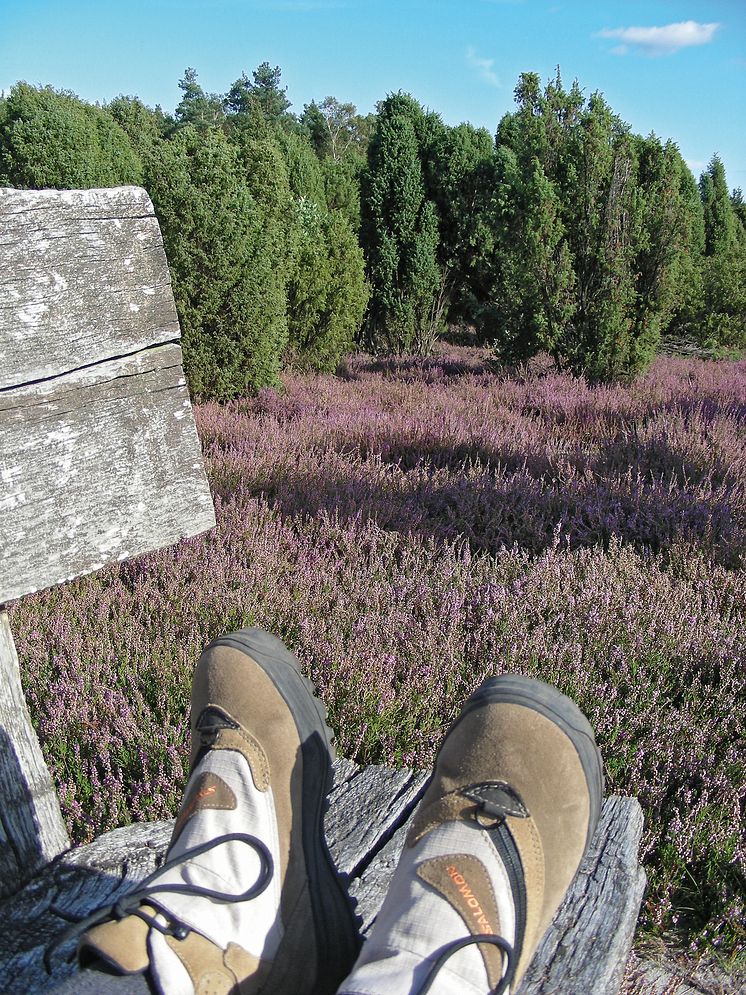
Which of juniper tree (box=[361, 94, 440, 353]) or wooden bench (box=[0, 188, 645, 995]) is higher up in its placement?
juniper tree (box=[361, 94, 440, 353])

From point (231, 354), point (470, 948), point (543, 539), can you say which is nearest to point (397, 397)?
point (231, 354)

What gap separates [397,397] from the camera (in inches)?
279

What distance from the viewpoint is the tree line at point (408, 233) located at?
686 cm

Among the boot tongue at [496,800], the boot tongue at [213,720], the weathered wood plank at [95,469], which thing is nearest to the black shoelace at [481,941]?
the boot tongue at [496,800]

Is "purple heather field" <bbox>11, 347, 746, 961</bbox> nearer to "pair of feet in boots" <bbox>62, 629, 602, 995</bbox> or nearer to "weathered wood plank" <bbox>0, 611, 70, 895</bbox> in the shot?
"weathered wood plank" <bbox>0, 611, 70, 895</bbox>

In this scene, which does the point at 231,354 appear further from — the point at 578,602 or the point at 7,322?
the point at 7,322

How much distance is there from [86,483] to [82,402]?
5.5 inches

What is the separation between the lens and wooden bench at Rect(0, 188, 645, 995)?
1.23 m

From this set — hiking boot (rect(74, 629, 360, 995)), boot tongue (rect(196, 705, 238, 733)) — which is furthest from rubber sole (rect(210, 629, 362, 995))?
boot tongue (rect(196, 705, 238, 733))

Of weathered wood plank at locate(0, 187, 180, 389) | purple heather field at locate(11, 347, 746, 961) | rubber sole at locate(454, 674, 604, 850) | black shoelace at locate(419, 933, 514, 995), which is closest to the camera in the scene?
black shoelace at locate(419, 933, 514, 995)

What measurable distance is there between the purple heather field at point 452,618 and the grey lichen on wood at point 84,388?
904mm

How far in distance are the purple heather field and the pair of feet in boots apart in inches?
27.6

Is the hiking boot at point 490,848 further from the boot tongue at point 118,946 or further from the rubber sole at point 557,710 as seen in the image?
the boot tongue at point 118,946

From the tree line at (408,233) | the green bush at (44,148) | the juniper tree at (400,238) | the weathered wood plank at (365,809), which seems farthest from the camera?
the juniper tree at (400,238)
